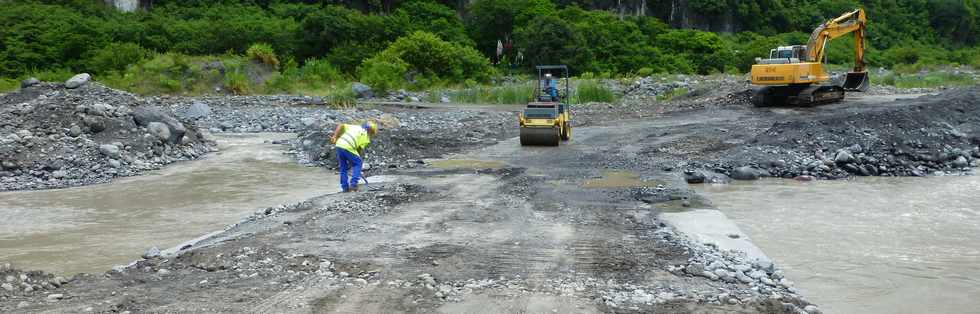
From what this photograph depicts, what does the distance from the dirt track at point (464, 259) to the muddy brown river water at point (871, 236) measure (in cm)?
75

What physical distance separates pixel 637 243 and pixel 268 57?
37.5m

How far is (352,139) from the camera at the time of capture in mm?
11953

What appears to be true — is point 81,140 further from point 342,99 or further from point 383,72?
point 383,72

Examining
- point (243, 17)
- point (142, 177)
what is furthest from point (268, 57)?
point (142, 177)

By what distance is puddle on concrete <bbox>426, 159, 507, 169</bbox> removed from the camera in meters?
14.6

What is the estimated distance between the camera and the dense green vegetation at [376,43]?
40.5m

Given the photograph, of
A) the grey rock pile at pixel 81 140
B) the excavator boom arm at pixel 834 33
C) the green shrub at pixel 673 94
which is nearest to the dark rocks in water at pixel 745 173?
the excavator boom arm at pixel 834 33

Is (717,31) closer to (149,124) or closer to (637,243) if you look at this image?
(149,124)

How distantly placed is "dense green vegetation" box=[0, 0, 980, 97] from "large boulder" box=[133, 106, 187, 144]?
17.6 m

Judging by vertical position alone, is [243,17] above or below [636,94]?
above

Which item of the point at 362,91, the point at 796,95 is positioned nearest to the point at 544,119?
the point at 796,95

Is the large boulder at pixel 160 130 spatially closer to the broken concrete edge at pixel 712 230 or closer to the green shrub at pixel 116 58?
the broken concrete edge at pixel 712 230

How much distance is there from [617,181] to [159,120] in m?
10.9

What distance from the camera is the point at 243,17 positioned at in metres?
55.1
